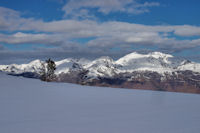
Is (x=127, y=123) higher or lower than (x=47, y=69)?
lower

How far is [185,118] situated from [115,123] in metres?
3.70

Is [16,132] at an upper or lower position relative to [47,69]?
lower

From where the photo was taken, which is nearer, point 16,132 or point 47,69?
point 16,132

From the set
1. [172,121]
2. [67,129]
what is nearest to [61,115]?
[67,129]

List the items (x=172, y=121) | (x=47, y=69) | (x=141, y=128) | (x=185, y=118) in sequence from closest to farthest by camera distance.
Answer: (x=141, y=128) → (x=172, y=121) → (x=185, y=118) → (x=47, y=69)

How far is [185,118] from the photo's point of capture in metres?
10.1

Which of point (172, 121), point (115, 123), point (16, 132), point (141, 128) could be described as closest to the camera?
point (16, 132)

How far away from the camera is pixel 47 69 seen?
5381cm

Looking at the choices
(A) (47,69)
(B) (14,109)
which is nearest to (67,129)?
(B) (14,109)

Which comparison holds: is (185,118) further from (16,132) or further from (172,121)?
(16,132)

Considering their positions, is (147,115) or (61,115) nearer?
(61,115)

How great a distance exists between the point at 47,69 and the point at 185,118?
4710 centimetres

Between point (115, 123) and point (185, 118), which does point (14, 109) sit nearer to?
point (115, 123)

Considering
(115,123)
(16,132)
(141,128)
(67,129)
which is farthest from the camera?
(115,123)
